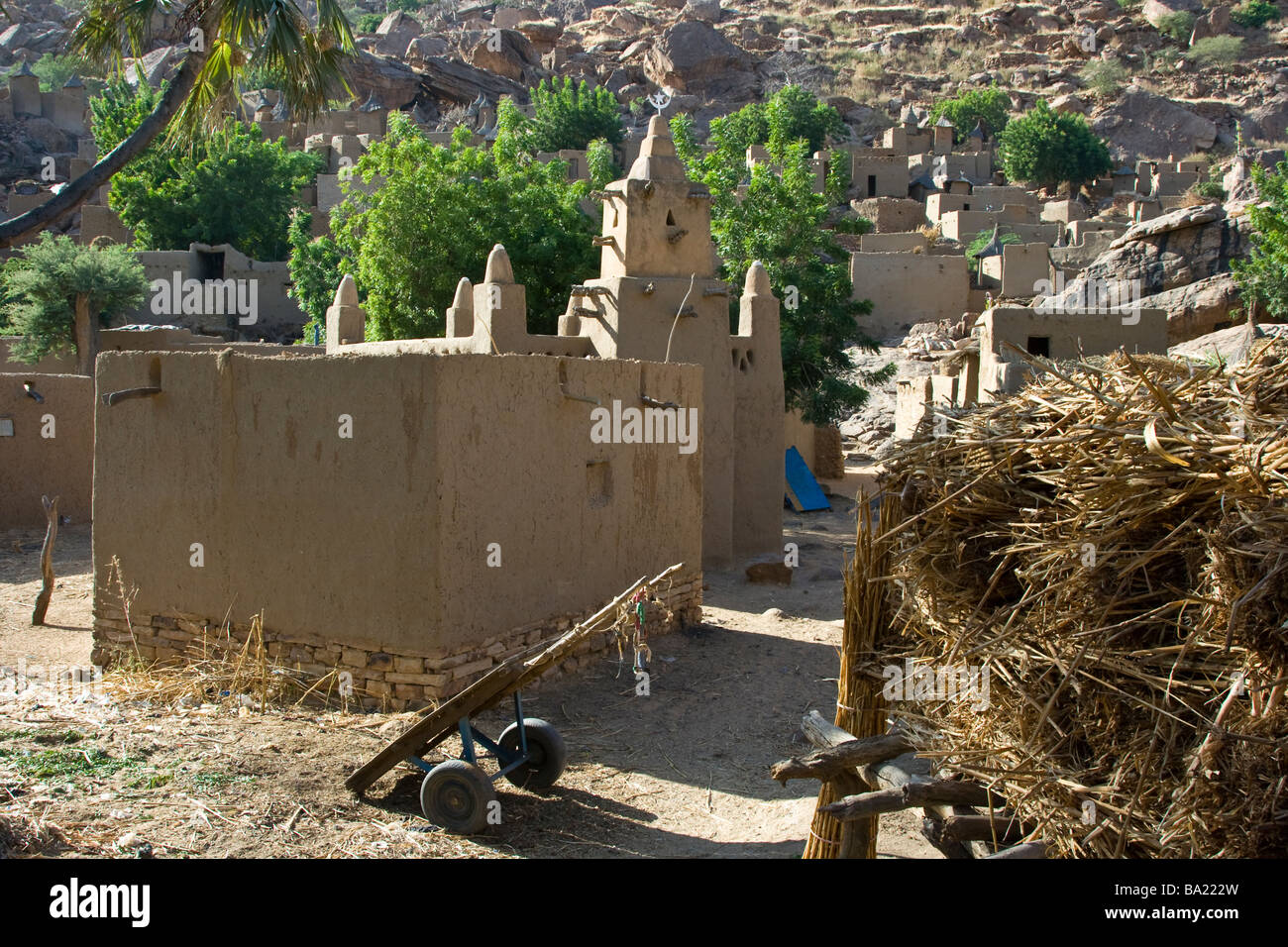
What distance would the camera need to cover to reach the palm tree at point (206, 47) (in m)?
9.39

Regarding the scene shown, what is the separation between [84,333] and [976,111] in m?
49.8

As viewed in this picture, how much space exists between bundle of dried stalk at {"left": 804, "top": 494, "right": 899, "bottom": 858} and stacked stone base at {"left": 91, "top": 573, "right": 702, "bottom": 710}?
3.34 meters

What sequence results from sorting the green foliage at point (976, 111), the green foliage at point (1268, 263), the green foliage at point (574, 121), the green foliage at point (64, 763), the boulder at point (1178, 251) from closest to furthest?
the green foliage at point (64, 763)
the green foliage at point (1268, 263)
the boulder at point (1178, 251)
the green foliage at point (574, 121)
the green foliage at point (976, 111)

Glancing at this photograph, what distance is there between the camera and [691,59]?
218 feet

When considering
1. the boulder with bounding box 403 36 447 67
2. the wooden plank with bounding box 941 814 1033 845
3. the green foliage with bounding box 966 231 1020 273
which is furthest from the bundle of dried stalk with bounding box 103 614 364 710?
the boulder with bounding box 403 36 447 67

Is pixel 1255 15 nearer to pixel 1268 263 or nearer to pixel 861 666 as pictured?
pixel 1268 263

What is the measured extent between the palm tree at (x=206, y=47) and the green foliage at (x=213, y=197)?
98.7ft

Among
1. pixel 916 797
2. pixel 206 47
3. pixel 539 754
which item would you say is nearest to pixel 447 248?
pixel 206 47

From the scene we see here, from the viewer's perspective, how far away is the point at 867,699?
192 inches

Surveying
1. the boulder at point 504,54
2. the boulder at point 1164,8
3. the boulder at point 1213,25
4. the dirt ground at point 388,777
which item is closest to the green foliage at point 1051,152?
the boulder at point 1213,25

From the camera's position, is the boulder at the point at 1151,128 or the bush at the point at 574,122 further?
the boulder at the point at 1151,128
